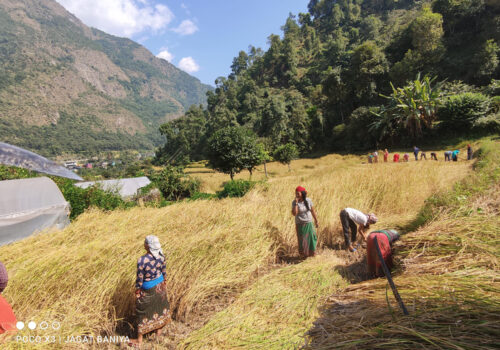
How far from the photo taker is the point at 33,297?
2.81 metres

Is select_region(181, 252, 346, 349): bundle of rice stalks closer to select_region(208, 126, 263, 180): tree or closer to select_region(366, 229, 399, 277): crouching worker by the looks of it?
select_region(366, 229, 399, 277): crouching worker

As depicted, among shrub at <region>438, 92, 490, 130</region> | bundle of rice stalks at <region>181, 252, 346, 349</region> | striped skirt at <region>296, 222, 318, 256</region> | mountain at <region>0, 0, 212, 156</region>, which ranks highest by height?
mountain at <region>0, 0, 212, 156</region>

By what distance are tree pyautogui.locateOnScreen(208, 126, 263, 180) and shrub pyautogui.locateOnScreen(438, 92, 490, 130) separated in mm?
20291

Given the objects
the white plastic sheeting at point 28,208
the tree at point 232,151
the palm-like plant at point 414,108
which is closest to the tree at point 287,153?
the tree at point 232,151

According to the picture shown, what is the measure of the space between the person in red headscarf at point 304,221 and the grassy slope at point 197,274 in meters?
0.29

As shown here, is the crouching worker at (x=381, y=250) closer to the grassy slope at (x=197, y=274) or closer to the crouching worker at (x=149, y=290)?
the grassy slope at (x=197, y=274)

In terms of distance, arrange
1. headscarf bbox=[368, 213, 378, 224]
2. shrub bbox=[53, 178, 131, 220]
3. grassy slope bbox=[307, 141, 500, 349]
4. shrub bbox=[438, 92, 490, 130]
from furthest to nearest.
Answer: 1. shrub bbox=[438, 92, 490, 130]
2. shrub bbox=[53, 178, 131, 220]
3. headscarf bbox=[368, 213, 378, 224]
4. grassy slope bbox=[307, 141, 500, 349]

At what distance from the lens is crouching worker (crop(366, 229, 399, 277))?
316 cm

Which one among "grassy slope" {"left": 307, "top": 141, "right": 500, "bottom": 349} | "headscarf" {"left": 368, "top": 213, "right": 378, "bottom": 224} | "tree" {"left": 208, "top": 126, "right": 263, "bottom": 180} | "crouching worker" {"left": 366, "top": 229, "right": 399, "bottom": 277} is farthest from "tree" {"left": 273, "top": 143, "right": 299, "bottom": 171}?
"crouching worker" {"left": 366, "top": 229, "right": 399, "bottom": 277}

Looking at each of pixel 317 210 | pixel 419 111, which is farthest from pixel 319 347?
pixel 419 111

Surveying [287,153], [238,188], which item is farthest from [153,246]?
[287,153]

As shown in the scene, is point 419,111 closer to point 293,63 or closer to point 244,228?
point 244,228

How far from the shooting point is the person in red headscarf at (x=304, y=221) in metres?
4.21

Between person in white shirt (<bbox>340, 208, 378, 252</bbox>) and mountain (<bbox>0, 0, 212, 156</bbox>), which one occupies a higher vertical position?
mountain (<bbox>0, 0, 212, 156</bbox>)
